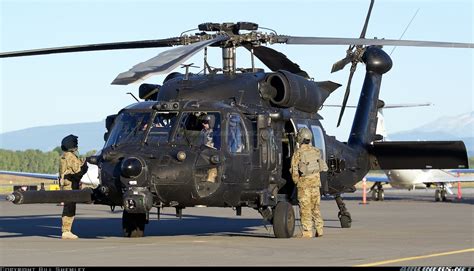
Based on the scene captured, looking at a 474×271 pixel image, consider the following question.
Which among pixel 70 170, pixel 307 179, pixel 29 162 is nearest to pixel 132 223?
pixel 70 170

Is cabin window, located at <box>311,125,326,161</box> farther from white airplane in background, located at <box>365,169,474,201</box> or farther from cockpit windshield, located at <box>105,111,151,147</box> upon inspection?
white airplane in background, located at <box>365,169,474,201</box>

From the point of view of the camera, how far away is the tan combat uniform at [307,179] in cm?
1856

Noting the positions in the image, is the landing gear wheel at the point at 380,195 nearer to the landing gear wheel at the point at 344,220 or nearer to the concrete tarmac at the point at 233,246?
the concrete tarmac at the point at 233,246

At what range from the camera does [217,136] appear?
1736cm

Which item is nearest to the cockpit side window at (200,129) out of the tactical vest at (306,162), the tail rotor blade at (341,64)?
the tactical vest at (306,162)

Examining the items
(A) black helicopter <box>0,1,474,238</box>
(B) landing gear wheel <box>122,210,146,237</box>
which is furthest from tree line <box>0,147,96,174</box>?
(B) landing gear wheel <box>122,210,146,237</box>

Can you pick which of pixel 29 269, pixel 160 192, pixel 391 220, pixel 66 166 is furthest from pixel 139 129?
pixel 391 220

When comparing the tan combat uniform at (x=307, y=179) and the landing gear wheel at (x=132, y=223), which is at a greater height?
the tan combat uniform at (x=307, y=179)

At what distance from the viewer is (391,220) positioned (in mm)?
26688

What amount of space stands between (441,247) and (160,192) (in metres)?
4.54

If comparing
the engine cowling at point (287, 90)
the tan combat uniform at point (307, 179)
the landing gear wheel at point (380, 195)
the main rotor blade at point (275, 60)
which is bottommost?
the landing gear wheel at point (380, 195)

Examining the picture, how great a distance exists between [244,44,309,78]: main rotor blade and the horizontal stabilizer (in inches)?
142

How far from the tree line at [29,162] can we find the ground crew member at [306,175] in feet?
371

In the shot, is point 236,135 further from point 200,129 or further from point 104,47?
point 104,47
